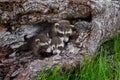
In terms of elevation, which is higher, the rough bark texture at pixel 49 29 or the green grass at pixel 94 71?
the rough bark texture at pixel 49 29

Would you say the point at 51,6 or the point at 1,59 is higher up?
the point at 51,6

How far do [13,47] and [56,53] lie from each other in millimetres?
573

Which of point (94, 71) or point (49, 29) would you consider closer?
point (94, 71)

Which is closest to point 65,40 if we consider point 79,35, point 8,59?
point 79,35

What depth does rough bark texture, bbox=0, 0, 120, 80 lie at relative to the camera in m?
4.76

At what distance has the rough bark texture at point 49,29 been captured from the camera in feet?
15.6

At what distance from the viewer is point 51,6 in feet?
16.4

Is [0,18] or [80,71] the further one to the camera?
[80,71]

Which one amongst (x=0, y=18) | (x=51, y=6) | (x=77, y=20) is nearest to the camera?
(x=0, y=18)

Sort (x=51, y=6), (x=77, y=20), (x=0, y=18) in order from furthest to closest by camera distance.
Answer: (x=77, y=20) → (x=51, y=6) → (x=0, y=18)

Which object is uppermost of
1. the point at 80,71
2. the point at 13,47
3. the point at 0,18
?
the point at 0,18

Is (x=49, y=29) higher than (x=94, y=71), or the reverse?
(x=49, y=29)

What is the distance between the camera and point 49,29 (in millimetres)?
5184

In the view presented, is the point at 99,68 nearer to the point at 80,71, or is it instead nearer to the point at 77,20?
the point at 80,71
